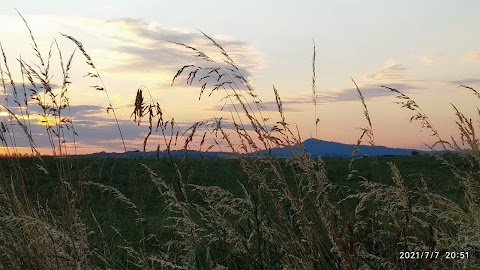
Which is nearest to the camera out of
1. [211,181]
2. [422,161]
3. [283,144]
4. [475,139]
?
[283,144]

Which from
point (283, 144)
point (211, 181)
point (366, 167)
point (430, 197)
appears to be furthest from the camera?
point (366, 167)

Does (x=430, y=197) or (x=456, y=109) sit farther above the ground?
(x=456, y=109)

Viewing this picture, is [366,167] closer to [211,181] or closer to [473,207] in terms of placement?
[211,181]

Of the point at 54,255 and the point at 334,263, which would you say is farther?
the point at 54,255

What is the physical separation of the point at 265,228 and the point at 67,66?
2.13m

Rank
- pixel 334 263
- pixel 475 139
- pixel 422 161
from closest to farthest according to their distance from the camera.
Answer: pixel 334 263 → pixel 475 139 → pixel 422 161

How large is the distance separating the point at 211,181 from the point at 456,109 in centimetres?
1303

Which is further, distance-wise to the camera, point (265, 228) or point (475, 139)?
point (475, 139)

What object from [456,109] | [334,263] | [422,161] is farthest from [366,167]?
[334,263]

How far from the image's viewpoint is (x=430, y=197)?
391 centimetres

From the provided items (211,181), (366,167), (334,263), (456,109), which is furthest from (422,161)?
(334,263)

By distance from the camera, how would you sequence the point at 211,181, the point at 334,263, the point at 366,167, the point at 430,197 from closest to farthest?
the point at 334,263, the point at 430,197, the point at 211,181, the point at 366,167

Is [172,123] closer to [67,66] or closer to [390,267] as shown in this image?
[67,66]

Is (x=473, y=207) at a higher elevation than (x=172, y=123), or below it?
below
